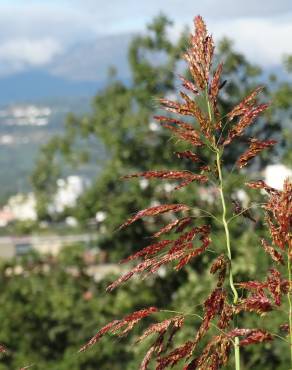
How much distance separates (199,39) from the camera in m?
1.99

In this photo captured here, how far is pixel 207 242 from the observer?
193cm

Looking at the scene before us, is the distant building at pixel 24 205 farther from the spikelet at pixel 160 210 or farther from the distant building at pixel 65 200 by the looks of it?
the spikelet at pixel 160 210

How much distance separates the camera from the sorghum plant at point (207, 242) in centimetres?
183

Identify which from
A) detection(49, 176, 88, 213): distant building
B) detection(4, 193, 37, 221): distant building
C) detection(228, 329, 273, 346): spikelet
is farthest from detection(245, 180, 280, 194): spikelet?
detection(4, 193, 37, 221): distant building

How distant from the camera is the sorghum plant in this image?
6.02ft

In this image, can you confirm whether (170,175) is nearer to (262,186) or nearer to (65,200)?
(262,186)

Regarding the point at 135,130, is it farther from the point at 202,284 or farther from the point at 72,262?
the point at 202,284

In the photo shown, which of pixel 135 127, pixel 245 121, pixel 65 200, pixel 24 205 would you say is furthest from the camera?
pixel 65 200

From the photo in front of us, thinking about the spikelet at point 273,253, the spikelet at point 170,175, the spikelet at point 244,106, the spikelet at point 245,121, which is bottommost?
the spikelet at point 273,253

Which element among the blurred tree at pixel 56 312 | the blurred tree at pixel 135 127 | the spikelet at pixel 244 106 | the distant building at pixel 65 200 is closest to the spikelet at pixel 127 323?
the spikelet at pixel 244 106

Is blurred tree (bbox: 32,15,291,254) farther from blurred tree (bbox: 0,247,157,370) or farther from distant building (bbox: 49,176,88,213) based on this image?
blurred tree (bbox: 0,247,157,370)

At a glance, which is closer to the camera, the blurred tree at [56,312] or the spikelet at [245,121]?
the spikelet at [245,121]

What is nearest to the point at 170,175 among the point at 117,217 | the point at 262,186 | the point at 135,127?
the point at 262,186

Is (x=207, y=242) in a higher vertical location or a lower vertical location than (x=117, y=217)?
higher
